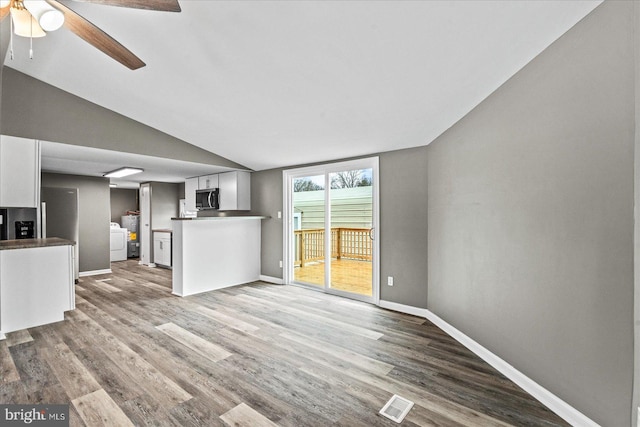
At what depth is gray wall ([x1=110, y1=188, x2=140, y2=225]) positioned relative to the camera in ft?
28.5

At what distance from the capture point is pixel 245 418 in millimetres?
1755

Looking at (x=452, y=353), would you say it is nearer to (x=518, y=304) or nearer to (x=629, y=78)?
(x=518, y=304)

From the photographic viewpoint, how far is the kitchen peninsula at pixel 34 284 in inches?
121

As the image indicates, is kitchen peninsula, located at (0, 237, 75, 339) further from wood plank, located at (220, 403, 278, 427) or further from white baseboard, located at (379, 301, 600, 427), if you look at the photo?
white baseboard, located at (379, 301, 600, 427)

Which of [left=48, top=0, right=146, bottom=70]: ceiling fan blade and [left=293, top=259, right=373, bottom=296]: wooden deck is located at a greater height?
[left=48, top=0, right=146, bottom=70]: ceiling fan blade

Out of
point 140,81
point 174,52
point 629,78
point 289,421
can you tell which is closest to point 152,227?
point 140,81

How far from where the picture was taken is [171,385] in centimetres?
209

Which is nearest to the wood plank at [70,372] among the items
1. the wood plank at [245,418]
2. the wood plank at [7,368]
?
the wood plank at [7,368]

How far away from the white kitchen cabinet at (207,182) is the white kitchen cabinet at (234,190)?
0.13 m

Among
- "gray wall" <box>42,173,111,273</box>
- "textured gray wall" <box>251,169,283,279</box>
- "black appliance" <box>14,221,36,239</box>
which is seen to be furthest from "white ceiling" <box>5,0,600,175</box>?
"gray wall" <box>42,173,111,273</box>

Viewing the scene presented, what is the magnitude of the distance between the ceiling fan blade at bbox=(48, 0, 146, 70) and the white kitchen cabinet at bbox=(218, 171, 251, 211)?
10.9 feet

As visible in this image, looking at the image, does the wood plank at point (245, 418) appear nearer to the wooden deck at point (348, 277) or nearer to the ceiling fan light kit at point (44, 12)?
the ceiling fan light kit at point (44, 12)

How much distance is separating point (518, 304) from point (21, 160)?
4.89 m

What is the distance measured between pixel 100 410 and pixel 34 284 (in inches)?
94.0
